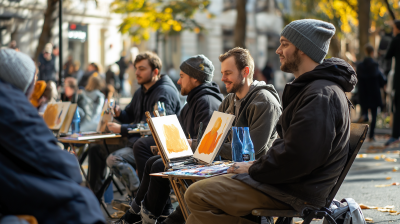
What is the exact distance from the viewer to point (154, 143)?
509 centimetres

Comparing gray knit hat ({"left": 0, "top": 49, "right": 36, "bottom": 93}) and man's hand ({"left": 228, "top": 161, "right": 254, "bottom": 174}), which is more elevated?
gray knit hat ({"left": 0, "top": 49, "right": 36, "bottom": 93})

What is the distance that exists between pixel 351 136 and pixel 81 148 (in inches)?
161

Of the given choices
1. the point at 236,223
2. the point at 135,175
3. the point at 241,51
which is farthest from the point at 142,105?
the point at 236,223

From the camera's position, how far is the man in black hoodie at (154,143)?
4277mm

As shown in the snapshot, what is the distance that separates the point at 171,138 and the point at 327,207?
1449mm

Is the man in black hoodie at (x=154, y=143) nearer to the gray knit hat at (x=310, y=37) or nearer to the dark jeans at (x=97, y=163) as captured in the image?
the dark jeans at (x=97, y=163)

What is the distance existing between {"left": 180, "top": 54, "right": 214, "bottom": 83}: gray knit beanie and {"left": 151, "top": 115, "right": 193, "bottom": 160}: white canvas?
1106 mm

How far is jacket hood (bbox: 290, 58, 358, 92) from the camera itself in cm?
308

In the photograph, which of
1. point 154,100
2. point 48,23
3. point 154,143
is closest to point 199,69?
point 154,100

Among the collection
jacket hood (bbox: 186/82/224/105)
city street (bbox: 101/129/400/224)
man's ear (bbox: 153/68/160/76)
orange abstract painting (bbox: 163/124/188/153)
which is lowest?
city street (bbox: 101/129/400/224)

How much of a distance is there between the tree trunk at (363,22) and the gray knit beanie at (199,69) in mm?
10372

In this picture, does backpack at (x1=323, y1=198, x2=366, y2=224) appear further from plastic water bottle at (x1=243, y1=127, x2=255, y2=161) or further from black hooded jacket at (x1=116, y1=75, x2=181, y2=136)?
black hooded jacket at (x1=116, y1=75, x2=181, y2=136)

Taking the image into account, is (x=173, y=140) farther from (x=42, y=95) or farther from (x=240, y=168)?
(x=42, y=95)

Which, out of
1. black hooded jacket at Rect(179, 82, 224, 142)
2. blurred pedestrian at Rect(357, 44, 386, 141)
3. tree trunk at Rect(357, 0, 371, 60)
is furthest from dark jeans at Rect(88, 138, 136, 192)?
tree trunk at Rect(357, 0, 371, 60)
